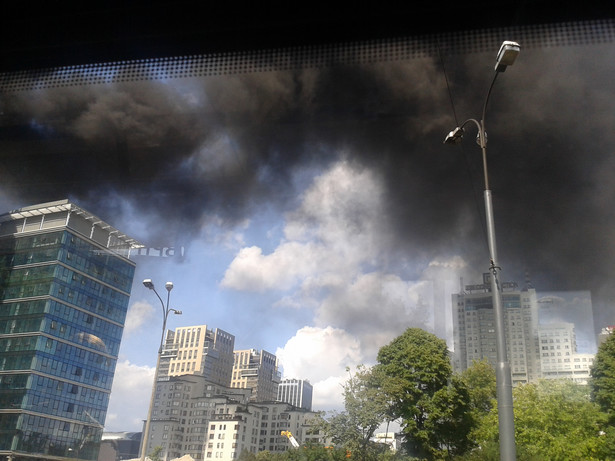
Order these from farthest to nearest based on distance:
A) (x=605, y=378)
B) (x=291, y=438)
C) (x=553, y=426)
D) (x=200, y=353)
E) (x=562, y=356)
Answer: (x=200, y=353), (x=562, y=356), (x=291, y=438), (x=605, y=378), (x=553, y=426)

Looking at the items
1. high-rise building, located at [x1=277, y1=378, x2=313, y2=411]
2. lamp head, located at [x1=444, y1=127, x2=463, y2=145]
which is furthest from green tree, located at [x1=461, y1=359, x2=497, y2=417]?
lamp head, located at [x1=444, y1=127, x2=463, y2=145]

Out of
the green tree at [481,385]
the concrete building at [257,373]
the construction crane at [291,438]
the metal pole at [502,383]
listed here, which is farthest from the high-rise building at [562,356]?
the metal pole at [502,383]

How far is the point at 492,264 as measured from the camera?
2932 millimetres

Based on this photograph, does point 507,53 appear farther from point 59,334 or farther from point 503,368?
point 59,334

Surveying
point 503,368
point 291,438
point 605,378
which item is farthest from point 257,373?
point 503,368

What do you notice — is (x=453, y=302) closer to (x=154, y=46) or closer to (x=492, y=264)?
(x=492, y=264)

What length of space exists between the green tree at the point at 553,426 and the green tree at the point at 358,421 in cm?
177

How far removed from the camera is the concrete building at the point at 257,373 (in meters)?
11.0

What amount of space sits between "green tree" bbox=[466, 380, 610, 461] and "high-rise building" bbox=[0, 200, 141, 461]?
731 cm

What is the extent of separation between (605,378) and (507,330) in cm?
216

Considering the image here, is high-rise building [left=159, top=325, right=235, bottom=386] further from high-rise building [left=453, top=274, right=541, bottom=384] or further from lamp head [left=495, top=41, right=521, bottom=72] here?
lamp head [left=495, top=41, right=521, bottom=72]

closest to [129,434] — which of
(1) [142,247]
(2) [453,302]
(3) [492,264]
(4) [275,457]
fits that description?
(4) [275,457]

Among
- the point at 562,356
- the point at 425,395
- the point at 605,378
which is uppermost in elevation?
the point at 562,356

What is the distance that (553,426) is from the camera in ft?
29.7
